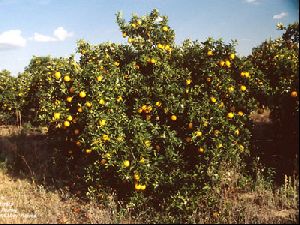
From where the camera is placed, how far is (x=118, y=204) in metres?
5.94

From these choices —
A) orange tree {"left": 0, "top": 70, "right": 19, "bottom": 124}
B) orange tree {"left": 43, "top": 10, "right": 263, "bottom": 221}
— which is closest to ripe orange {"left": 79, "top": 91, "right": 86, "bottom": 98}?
orange tree {"left": 43, "top": 10, "right": 263, "bottom": 221}

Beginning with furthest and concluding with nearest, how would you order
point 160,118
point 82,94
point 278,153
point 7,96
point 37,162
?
point 7,96, point 37,162, point 278,153, point 160,118, point 82,94

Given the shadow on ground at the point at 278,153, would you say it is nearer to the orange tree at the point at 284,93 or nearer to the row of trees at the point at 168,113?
the orange tree at the point at 284,93

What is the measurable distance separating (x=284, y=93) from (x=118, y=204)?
11.5 feet

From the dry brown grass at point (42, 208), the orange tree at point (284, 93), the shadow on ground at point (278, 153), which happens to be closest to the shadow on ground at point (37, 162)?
the dry brown grass at point (42, 208)

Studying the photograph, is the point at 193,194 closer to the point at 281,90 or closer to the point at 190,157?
the point at 190,157

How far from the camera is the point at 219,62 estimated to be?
5734 millimetres

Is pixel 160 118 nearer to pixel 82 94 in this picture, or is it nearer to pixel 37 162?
pixel 82 94

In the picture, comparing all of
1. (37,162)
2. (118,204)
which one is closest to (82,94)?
(118,204)

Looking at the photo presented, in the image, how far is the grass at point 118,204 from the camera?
5.10 m

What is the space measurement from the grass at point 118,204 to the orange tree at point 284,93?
2.20 feet

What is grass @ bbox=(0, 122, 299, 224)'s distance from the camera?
201 inches

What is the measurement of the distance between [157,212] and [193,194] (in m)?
0.67

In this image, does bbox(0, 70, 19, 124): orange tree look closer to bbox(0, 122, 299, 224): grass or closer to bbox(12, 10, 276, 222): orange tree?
bbox(0, 122, 299, 224): grass
